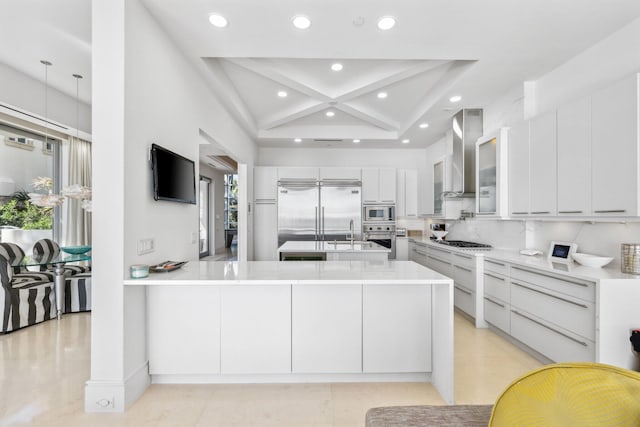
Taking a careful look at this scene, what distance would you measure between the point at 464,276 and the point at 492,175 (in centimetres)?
126

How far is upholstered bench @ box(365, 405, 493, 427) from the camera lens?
106 cm

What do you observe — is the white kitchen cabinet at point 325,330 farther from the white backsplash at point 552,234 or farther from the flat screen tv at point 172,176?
the white backsplash at point 552,234

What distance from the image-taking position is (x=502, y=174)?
3.64 metres

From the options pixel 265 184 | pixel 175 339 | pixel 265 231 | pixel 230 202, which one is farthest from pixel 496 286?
pixel 230 202

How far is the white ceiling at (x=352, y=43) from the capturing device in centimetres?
229

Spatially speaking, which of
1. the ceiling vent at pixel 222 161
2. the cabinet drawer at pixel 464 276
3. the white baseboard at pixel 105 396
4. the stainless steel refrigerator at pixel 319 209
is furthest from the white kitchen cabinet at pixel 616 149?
the ceiling vent at pixel 222 161

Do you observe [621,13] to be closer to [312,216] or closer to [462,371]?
[462,371]

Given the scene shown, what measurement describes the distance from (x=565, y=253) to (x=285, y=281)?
2629mm

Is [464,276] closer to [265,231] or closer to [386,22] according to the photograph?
[386,22]

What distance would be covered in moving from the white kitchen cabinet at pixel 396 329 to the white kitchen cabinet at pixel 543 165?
1.62 meters

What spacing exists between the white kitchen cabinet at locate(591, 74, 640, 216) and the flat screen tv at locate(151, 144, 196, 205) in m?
3.30

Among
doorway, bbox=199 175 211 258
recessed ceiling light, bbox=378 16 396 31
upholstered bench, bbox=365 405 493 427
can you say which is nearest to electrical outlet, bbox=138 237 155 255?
upholstered bench, bbox=365 405 493 427

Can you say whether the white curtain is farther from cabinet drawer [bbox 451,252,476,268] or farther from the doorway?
cabinet drawer [bbox 451,252,476,268]

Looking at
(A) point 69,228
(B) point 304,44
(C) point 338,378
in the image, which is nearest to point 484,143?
(B) point 304,44
